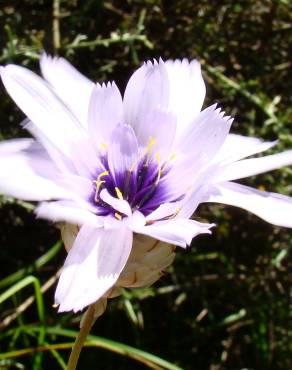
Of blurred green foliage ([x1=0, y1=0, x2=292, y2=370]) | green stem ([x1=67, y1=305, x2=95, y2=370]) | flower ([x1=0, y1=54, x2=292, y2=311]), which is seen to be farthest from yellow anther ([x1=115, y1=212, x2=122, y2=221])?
blurred green foliage ([x1=0, y1=0, x2=292, y2=370])

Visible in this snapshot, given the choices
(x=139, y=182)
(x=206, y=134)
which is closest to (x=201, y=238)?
(x=139, y=182)

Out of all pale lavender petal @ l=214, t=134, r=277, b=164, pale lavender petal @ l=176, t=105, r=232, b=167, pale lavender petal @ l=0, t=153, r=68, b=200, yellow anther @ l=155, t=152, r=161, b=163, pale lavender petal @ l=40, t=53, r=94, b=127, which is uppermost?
pale lavender petal @ l=40, t=53, r=94, b=127

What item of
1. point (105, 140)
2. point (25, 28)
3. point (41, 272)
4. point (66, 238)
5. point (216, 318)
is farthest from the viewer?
point (216, 318)

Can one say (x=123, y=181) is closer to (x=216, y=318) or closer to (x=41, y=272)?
(x=41, y=272)

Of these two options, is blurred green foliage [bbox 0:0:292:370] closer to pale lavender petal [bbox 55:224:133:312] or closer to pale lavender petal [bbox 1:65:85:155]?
pale lavender petal [bbox 1:65:85:155]

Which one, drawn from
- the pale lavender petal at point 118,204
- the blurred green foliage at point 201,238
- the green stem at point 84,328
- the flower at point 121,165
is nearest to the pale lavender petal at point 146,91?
the flower at point 121,165

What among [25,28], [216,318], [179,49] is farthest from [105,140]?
[216,318]

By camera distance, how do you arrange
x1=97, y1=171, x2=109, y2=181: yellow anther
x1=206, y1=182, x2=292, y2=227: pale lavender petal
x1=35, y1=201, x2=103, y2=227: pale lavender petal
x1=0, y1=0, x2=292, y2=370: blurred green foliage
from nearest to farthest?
1. x1=35, y1=201, x2=103, y2=227: pale lavender petal
2. x1=206, y1=182, x2=292, y2=227: pale lavender petal
3. x1=97, y1=171, x2=109, y2=181: yellow anther
4. x1=0, y1=0, x2=292, y2=370: blurred green foliage
